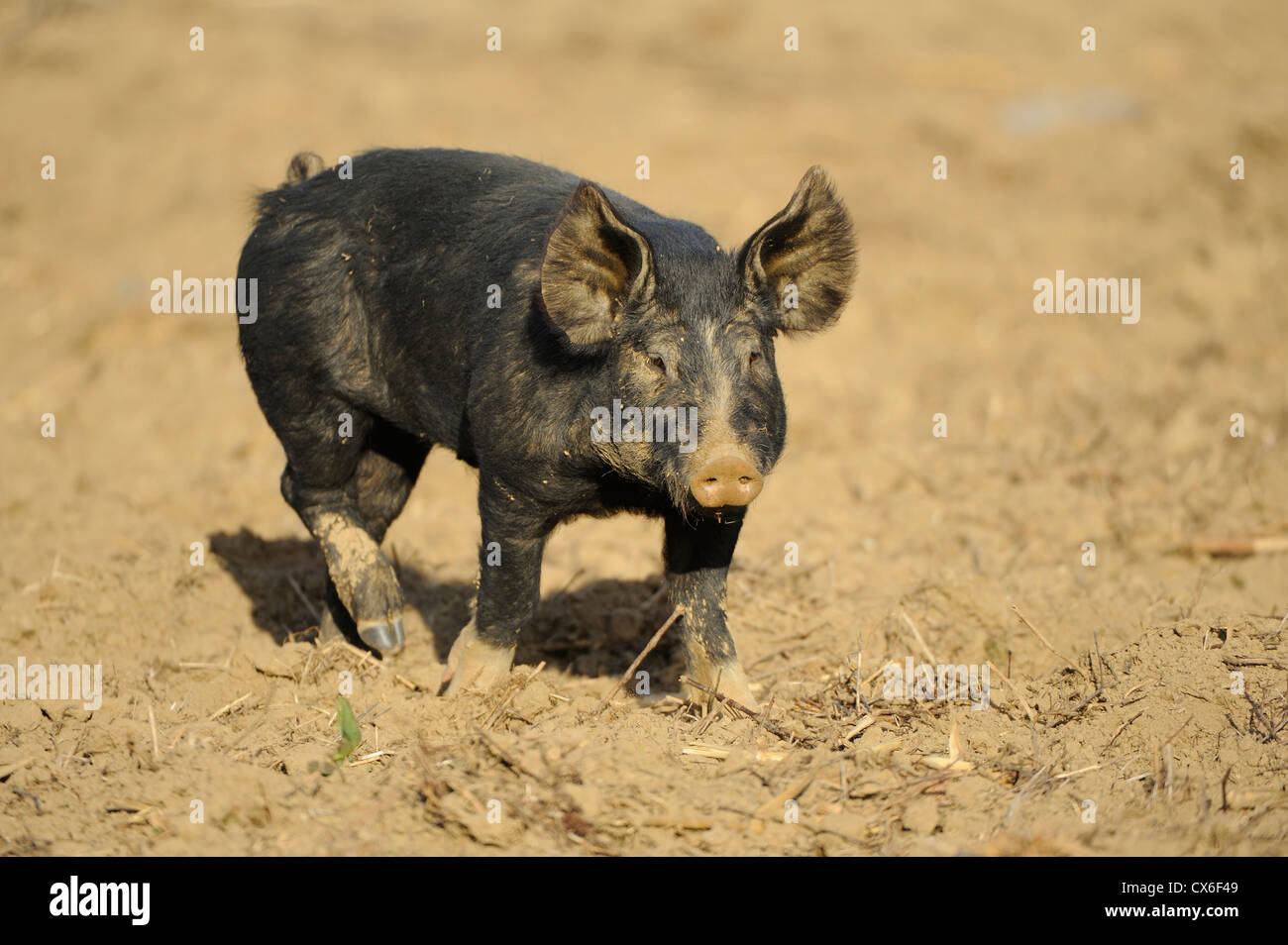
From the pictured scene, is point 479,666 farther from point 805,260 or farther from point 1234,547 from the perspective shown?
point 1234,547

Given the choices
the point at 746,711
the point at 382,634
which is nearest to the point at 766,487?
the point at 382,634

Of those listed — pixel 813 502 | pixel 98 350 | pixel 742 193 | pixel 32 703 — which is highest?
pixel 742 193

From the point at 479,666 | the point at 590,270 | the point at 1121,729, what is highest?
the point at 590,270

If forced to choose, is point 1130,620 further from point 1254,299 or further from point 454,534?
point 1254,299

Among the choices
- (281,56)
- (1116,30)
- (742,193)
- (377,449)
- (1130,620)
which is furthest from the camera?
(1116,30)

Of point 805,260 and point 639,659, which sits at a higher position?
point 805,260

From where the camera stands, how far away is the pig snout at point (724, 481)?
462 cm

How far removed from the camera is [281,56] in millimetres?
19672

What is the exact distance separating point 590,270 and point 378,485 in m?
2.31

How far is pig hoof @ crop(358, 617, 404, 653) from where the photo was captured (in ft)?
20.7

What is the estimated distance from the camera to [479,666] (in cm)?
572

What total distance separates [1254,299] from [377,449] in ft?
33.3

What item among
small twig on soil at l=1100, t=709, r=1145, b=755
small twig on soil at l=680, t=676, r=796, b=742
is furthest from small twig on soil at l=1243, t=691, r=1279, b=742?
small twig on soil at l=680, t=676, r=796, b=742
